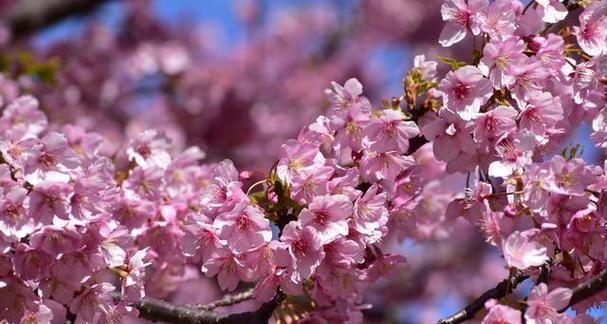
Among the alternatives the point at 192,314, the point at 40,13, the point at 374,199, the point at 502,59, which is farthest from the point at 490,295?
the point at 40,13

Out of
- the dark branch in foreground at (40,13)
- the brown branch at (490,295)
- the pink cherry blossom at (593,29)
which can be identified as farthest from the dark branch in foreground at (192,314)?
the dark branch in foreground at (40,13)

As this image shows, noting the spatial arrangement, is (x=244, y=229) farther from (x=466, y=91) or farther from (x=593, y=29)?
(x=593, y=29)

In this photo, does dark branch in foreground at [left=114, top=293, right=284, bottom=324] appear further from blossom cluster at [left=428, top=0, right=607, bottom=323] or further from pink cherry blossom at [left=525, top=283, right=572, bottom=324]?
pink cherry blossom at [left=525, top=283, right=572, bottom=324]

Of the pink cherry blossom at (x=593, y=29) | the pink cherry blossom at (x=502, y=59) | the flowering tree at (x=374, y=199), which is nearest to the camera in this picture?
the flowering tree at (x=374, y=199)

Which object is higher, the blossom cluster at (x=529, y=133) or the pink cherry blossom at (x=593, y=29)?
the pink cherry blossom at (x=593, y=29)

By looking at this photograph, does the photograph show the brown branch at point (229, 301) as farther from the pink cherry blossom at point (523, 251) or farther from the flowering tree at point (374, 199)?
the pink cherry blossom at point (523, 251)

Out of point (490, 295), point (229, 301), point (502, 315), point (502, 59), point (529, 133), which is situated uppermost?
point (502, 59)

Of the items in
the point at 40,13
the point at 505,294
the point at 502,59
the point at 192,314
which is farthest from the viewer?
the point at 40,13

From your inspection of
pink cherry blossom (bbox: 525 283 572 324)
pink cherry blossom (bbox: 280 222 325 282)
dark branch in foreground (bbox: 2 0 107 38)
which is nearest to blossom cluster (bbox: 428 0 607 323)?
pink cherry blossom (bbox: 525 283 572 324)
